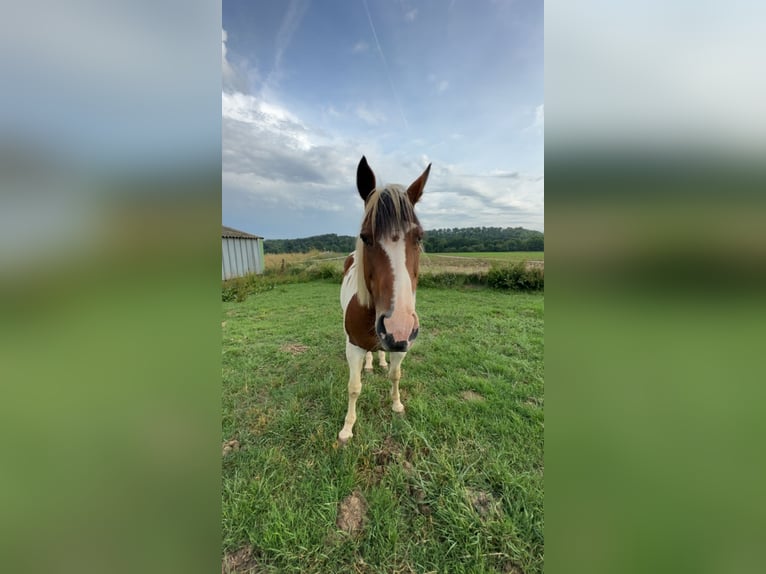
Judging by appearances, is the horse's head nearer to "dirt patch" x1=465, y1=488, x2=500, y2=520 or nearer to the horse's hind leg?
the horse's hind leg

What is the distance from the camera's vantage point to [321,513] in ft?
4.97

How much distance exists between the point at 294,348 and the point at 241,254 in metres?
4.17

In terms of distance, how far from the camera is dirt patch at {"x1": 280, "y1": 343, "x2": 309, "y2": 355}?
13.7ft

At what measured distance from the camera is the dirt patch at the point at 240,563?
4.25ft

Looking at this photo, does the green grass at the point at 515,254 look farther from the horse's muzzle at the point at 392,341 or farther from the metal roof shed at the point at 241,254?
the metal roof shed at the point at 241,254

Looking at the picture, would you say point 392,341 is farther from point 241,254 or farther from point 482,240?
point 241,254

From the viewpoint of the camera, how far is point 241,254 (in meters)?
6.97

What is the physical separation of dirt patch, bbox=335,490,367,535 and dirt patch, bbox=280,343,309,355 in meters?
2.78
